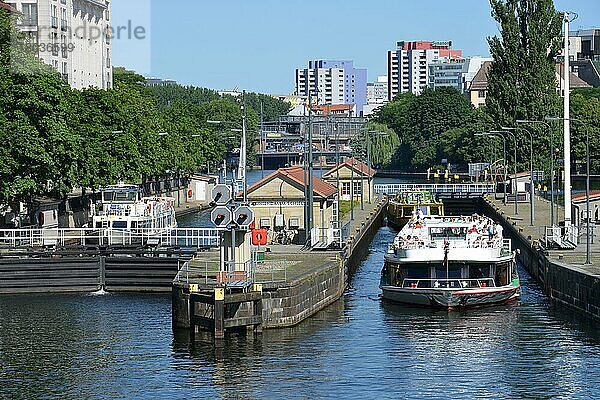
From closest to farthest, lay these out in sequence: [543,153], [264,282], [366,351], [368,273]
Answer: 1. [366,351]
2. [264,282]
3. [368,273]
4. [543,153]

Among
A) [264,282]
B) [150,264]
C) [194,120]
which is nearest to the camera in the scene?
[264,282]

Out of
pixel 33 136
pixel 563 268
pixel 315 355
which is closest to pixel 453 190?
pixel 33 136

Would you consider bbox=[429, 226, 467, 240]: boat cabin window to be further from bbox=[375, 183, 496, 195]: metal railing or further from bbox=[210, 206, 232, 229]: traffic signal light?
bbox=[375, 183, 496, 195]: metal railing

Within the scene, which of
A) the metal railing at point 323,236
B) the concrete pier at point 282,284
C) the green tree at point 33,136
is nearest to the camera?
the concrete pier at point 282,284

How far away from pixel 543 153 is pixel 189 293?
275 feet

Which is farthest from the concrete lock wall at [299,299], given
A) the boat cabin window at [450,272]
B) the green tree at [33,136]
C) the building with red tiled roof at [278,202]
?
the green tree at [33,136]

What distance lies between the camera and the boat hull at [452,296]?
47.3 m

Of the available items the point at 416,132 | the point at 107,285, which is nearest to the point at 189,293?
the point at 107,285

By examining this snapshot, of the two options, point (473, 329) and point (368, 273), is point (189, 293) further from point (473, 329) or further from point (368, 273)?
point (368, 273)

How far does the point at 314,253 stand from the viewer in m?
55.1

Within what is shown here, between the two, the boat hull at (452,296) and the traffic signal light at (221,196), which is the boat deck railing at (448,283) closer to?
the boat hull at (452,296)

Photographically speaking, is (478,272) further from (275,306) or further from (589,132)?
(589,132)

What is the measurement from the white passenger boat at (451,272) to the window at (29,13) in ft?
227

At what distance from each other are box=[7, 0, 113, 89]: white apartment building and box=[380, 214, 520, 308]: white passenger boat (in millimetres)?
A: 57957
